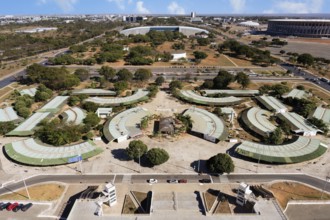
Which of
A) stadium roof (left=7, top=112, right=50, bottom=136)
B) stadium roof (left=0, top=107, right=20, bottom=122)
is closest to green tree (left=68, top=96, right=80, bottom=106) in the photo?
stadium roof (left=7, top=112, right=50, bottom=136)

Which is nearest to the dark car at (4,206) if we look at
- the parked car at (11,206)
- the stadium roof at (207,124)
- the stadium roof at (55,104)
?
the parked car at (11,206)

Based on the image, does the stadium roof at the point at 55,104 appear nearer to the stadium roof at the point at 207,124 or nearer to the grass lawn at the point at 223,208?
the stadium roof at the point at 207,124

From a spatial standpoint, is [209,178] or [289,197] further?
[209,178]

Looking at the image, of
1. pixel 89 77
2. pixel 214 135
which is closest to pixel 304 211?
pixel 214 135

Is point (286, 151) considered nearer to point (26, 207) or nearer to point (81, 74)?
point (26, 207)

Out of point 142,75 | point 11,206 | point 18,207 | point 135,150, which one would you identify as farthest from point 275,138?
point 142,75

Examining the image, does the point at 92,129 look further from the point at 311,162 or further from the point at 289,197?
the point at 311,162
